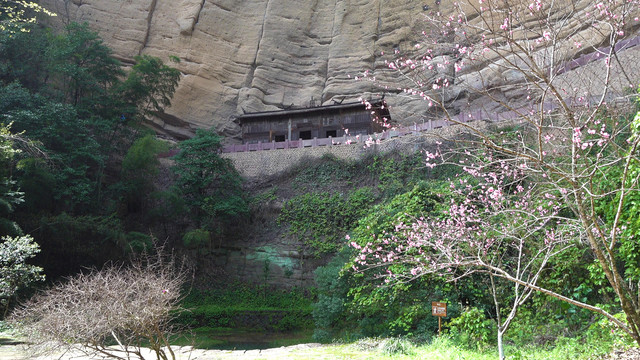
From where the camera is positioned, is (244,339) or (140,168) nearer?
(244,339)

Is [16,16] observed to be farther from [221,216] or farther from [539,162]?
[539,162]

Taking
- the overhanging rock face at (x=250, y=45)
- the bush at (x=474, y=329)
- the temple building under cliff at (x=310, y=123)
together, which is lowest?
the bush at (x=474, y=329)

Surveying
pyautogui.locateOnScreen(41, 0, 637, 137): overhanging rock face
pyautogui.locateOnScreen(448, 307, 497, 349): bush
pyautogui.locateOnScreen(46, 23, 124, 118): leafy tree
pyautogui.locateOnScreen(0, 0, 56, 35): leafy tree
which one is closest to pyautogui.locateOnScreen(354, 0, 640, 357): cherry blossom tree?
pyautogui.locateOnScreen(448, 307, 497, 349): bush

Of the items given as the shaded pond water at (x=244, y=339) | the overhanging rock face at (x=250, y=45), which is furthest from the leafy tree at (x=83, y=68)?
the shaded pond water at (x=244, y=339)

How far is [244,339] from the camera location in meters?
14.6

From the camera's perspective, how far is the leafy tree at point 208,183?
19.6m

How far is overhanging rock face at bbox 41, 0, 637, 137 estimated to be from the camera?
27516 mm

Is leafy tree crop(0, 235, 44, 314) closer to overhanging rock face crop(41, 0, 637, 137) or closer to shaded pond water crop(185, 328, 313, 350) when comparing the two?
shaded pond water crop(185, 328, 313, 350)

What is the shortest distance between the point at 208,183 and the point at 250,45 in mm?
13074

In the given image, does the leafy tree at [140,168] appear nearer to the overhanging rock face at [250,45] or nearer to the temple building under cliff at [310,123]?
the temple building under cliff at [310,123]

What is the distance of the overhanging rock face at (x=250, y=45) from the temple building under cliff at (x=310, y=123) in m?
1.79

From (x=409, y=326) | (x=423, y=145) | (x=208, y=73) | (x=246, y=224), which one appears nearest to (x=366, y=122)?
(x=423, y=145)

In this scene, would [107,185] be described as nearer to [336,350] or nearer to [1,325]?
[1,325]

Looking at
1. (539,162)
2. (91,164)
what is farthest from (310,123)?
(539,162)
